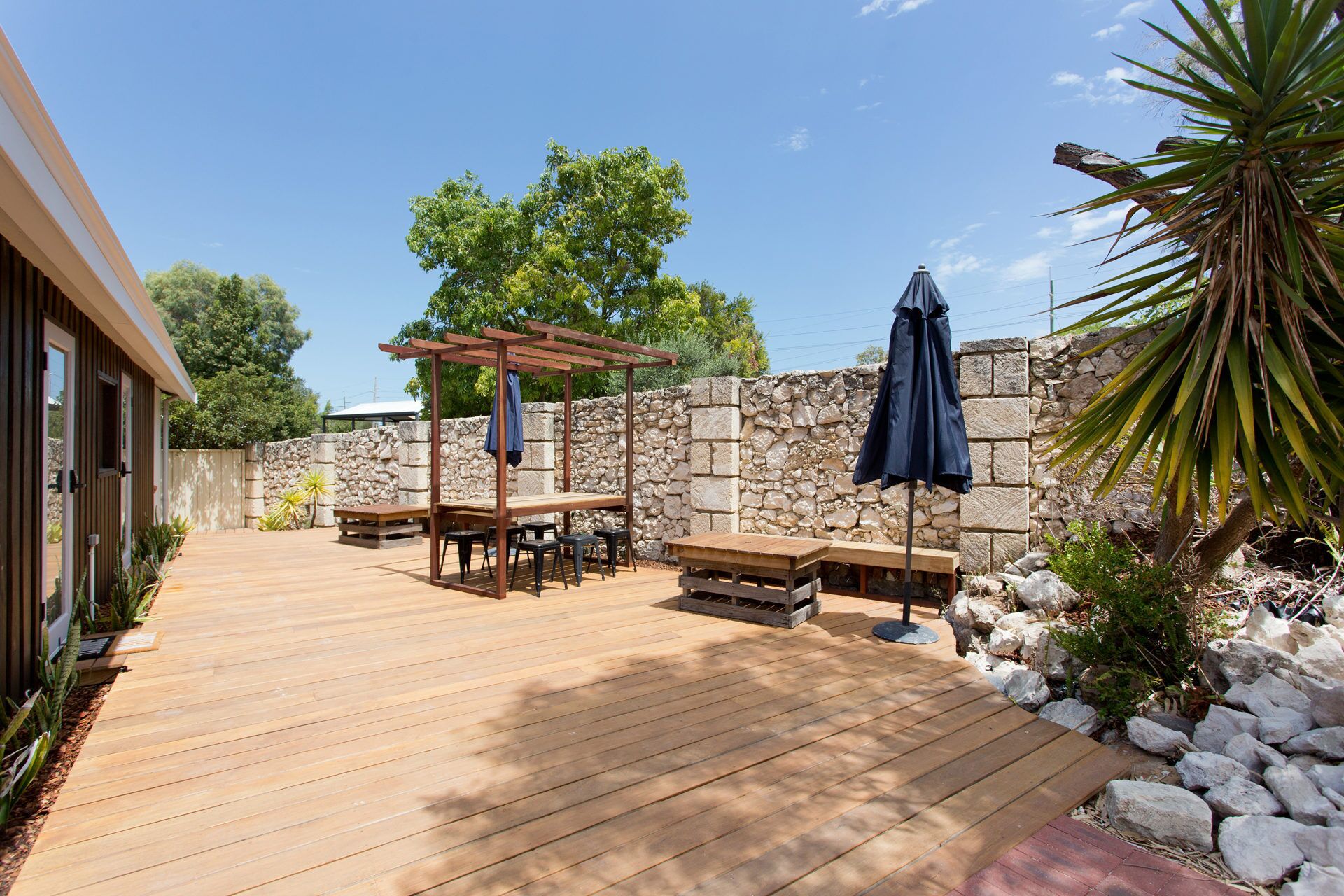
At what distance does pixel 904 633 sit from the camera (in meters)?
4.40

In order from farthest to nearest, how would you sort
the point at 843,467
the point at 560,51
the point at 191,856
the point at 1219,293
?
the point at 560,51 → the point at 843,467 → the point at 1219,293 → the point at 191,856

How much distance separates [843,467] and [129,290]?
590 cm

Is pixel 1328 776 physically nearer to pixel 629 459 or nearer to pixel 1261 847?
pixel 1261 847

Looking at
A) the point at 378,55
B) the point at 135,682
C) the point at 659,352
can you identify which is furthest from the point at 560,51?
the point at 135,682

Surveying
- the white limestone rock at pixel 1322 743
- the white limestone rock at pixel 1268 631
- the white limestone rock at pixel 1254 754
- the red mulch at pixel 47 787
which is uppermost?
the white limestone rock at pixel 1268 631

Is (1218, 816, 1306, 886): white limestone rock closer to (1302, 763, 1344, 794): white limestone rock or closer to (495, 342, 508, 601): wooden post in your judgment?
(1302, 763, 1344, 794): white limestone rock

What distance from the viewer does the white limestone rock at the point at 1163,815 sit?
203 centimetres

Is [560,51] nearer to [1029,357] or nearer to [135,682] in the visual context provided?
[1029,357]

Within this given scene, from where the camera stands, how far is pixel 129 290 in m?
4.44

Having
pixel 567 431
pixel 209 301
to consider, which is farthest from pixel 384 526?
pixel 209 301

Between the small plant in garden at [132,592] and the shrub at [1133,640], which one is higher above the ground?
the shrub at [1133,640]

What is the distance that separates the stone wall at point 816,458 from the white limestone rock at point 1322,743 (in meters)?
1.46

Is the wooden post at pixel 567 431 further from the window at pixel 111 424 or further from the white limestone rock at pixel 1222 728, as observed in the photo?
the white limestone rock at pixel 1222 728

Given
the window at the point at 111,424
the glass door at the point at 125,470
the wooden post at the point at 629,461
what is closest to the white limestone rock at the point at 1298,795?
the wooden post at the point at 629,461
